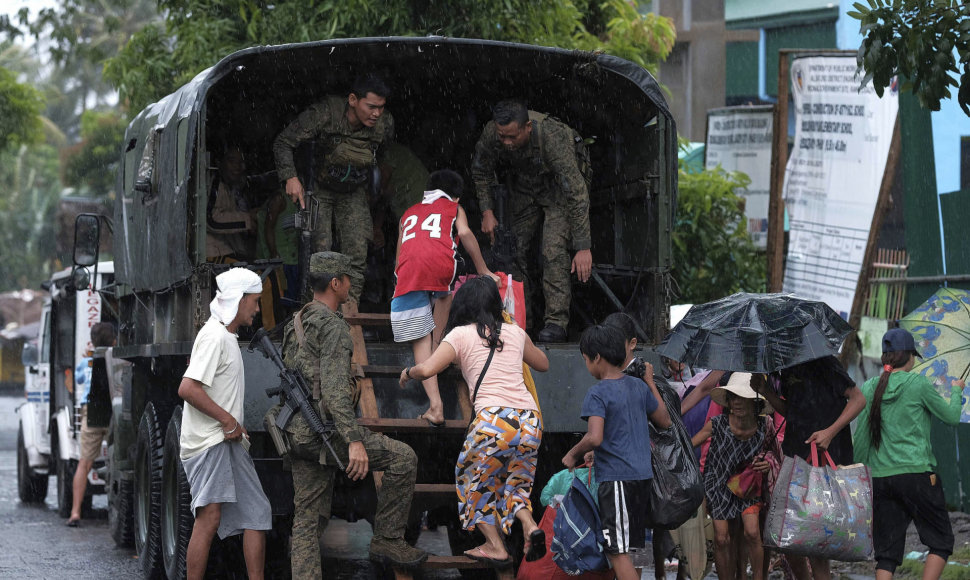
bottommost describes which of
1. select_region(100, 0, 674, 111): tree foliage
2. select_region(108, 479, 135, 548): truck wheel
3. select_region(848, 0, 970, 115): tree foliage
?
select_region(108, 479, 135, 548): truck wheel

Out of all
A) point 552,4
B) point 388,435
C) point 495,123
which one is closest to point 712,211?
point 552,4

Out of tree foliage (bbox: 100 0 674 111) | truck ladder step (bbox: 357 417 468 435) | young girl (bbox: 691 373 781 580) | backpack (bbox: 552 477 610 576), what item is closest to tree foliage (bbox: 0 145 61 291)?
tree foliage (bbox: 100 0 674 111)

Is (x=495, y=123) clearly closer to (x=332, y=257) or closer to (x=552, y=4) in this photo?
(x=332, y=257)

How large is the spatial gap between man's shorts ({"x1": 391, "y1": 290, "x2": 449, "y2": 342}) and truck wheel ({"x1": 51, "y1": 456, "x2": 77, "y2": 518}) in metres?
5.97

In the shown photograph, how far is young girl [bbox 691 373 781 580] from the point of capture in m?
6.76

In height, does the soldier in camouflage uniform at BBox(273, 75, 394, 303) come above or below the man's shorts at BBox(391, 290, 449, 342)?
above

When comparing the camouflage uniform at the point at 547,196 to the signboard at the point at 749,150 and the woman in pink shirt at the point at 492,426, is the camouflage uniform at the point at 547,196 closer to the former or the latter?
the woman in pink shirt at the point at 492,426

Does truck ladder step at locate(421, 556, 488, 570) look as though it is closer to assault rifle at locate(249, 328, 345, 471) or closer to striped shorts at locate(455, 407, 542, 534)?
striped shorts at locate(455, 407, 542, 534)

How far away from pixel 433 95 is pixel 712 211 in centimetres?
474

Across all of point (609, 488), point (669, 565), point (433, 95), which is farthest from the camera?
point (433, 95)

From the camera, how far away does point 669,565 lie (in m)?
8.77

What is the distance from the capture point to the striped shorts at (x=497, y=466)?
6285 mm

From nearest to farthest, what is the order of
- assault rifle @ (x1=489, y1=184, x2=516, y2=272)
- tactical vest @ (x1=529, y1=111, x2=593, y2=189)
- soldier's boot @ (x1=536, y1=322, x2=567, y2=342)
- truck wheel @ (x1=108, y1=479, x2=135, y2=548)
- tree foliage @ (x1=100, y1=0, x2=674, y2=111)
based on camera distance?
1. soldier's boot @ (x1=536, y1=322, x2=567, y2=342)
2. tactical vest @ (x1=529, y1=111, x2=593, y2=189)
3. assault rifle @ (x1=489, y1=184, x2=516, y2=272)
4. truck wheel @ (x1=108, y1=479, x2=135, y2=548)
5. tree foliage @ (x1=100, y1=0, x2=674, y2=111)

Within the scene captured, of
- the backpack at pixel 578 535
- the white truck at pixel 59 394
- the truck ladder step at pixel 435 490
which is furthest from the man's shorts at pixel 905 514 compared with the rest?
the white truck at pixel 59 394
